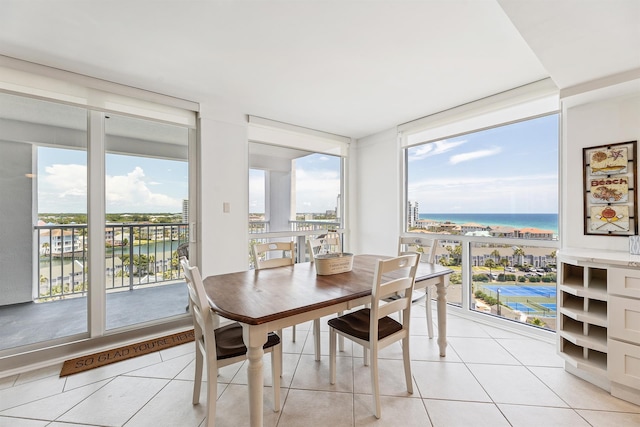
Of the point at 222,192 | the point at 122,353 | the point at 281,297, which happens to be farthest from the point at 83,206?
the point at 281,297

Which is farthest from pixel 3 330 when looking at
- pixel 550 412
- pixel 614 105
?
pixel 614 105

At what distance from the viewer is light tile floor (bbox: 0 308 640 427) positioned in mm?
1596

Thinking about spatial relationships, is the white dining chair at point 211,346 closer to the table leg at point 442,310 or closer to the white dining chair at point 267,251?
the white dining chair at point 267,251

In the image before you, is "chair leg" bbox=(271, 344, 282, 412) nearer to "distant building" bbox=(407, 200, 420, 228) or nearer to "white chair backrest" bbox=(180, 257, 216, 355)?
"white chair backrest" bbox=(180, 257, 216, 355)

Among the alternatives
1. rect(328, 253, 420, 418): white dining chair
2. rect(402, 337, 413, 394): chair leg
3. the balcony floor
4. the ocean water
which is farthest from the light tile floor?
the ocean water

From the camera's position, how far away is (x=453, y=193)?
3.43m

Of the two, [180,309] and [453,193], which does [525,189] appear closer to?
[453,193]

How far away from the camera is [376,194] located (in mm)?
4156

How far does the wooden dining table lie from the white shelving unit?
85 centimetres

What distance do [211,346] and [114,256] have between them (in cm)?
201

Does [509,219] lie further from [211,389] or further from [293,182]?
[211,389]

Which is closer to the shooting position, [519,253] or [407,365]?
[407,365]

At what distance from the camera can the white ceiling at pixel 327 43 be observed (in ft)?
5.06

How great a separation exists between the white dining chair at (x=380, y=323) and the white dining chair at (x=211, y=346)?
45 centimetres
